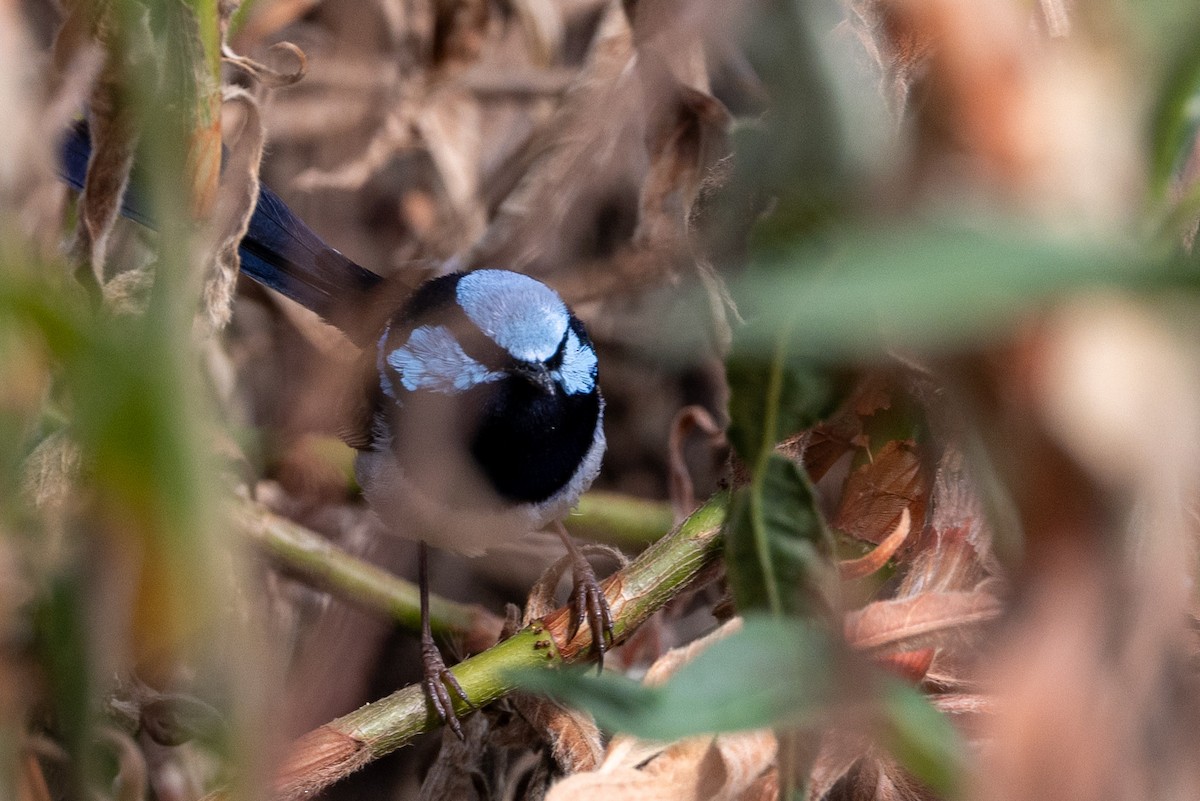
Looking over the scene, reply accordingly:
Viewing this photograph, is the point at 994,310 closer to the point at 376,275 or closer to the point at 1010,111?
the point at 1010,111

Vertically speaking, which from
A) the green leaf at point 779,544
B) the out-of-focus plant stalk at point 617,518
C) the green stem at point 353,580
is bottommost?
the out-of-focus plant stalk at point 617,518

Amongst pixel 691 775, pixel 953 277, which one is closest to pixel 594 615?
pixel 691 775

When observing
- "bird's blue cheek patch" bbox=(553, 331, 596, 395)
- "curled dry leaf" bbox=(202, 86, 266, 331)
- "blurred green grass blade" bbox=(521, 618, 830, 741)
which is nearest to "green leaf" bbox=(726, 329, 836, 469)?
"blurred green grass blade" bbox=(521, 618, 830, 741)

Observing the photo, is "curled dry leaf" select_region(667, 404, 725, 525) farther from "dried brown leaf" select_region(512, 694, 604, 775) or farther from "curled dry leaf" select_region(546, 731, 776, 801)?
"curled dry leaf" select_region(546, 731, 776, 801)

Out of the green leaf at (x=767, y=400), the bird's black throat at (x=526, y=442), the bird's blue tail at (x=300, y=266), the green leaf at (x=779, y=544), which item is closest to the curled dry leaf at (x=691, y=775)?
the green leaf at (x=779, y=544)

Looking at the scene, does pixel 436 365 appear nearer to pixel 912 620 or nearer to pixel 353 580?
pixel 353 580

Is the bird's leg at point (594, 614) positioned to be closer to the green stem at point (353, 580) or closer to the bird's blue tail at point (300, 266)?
the green stem at point (353, 580)
